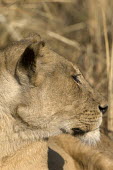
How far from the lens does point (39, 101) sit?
329 cm

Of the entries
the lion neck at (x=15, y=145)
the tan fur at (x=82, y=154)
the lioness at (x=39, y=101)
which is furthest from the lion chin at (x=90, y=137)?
the tan fur at (x=82, y=154)

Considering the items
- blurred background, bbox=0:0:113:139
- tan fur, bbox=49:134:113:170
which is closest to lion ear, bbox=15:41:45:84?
tan fur, bbox=49:134:113:170

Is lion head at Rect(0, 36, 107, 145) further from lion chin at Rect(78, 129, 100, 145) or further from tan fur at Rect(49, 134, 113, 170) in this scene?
tan fur at Rect(49, 134, 113, 170)

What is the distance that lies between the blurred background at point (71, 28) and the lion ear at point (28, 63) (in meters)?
2.49

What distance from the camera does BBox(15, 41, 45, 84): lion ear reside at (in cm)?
308

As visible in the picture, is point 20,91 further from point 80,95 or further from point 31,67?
point 80,95

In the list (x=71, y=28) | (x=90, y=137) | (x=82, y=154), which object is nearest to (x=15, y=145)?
(x=90, y=137)

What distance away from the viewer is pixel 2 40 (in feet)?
22.7

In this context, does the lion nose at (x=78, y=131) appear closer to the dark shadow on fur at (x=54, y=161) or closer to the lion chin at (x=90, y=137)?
the lion chin at (x=90, y=137)

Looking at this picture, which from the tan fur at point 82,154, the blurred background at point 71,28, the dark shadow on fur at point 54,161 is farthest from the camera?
the blurred background at point 71,28

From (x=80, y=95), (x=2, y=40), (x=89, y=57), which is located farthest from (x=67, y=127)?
(x=2, y=40)

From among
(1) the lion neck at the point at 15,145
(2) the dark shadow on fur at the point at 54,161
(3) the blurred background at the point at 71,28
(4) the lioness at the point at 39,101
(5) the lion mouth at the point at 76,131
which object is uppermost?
(3) the blurred background at the point at 71,28

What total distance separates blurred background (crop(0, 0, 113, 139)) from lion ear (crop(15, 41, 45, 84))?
2.49m

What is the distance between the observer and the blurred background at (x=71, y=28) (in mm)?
6121
